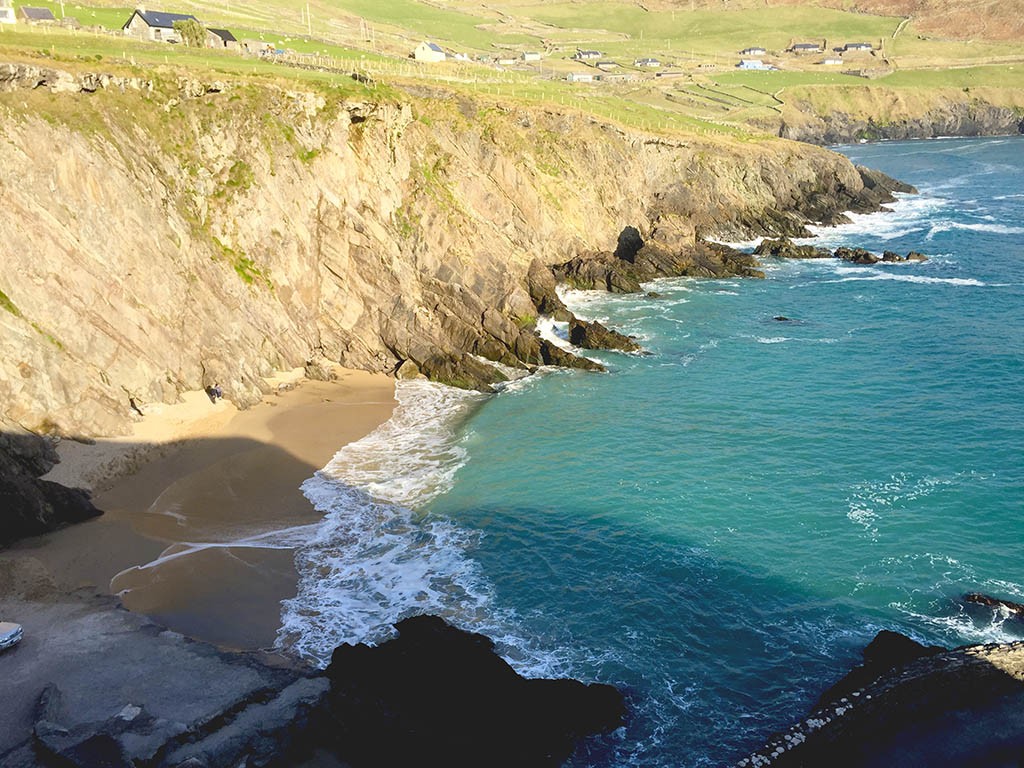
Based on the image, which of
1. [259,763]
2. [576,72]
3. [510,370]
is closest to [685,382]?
[510,370]

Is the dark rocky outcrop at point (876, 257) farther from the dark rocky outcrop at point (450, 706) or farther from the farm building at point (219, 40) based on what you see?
the dark rocky outcrop at point (450, 706)

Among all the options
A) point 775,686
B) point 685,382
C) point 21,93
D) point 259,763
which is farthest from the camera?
point 685,382

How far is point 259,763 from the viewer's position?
2305cm

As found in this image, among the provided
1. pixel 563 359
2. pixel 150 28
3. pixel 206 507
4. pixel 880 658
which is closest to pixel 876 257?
pixel 563 359

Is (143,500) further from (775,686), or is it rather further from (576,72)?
(576,72)

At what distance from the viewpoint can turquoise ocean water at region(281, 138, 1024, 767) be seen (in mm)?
29250

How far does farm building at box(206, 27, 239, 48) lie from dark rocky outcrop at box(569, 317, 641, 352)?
43.2 metres

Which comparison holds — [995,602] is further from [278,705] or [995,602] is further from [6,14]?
[6,14]

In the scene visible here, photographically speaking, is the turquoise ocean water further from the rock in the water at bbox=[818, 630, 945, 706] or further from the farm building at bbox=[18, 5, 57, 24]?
the farm building at bbox=[18, 5, 57, 24]

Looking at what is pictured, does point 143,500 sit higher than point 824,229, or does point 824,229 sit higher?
point 824,229

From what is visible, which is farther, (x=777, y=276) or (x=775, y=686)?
(x=777, y=276)

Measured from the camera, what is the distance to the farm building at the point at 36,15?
229ft

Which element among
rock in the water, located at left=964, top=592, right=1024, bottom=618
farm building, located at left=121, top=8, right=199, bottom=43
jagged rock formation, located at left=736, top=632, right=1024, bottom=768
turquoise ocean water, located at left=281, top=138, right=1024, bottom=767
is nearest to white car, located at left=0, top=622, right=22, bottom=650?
turquoise ocean water, located at left=281, top=138, right=1024, bottom=767

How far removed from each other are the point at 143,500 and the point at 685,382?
1224 inches
